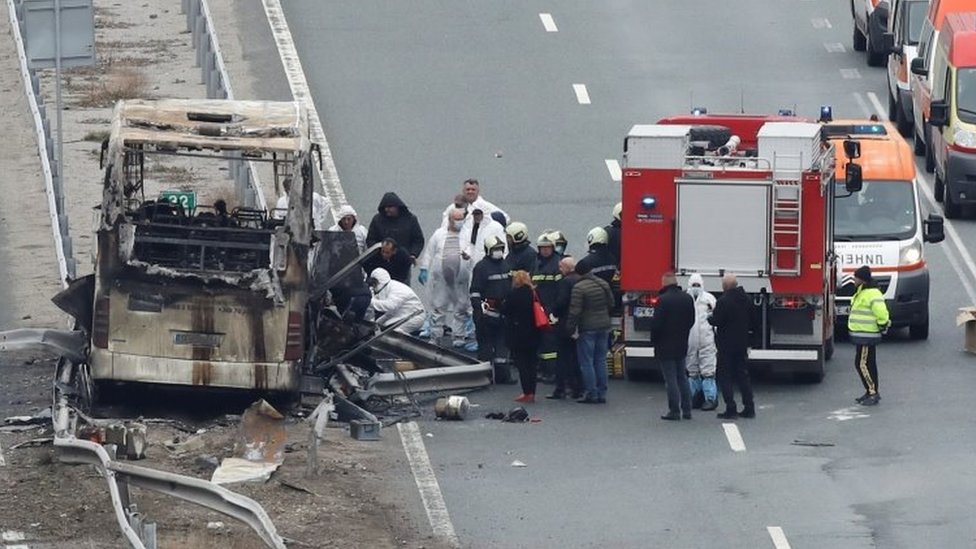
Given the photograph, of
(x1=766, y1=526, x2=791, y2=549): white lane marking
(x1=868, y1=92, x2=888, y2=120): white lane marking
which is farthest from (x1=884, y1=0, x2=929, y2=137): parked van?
(x1=766, y1=526, x2=791, y2=549): white lane marking

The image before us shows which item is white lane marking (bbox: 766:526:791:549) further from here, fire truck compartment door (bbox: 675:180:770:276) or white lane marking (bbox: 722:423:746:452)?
fire truck compartment door (bbox: 675:180:770:276)

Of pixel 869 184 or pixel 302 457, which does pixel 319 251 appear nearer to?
pixel 302 457

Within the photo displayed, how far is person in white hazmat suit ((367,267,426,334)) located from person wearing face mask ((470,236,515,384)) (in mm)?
616

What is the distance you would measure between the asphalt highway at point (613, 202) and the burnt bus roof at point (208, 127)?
2.94m

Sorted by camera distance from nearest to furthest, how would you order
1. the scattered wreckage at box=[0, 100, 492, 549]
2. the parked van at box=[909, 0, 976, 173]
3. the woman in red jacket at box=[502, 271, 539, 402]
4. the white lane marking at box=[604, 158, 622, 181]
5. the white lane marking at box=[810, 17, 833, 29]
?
the scattered wreckage at box=[0, 100, 492, 549] → the woman in red jacket at box=[502, 271, 539, 402] → the white lane marking at box=[604, 158, 622, 181] → the parked van at box=[909, 0, 976, 173] → the white lane marking at box=[810, 17, 833, 29]

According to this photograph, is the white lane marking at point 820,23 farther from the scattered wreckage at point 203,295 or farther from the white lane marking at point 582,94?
the scattered wreckage at point 203,295

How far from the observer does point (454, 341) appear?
92.9 feet

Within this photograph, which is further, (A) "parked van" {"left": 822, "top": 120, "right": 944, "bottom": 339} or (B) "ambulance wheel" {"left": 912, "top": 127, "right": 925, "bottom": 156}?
(B) "ambulance wheel" {"left": 912, "top": 127, "right": 925, "bottom": 156}

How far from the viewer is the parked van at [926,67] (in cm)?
3641

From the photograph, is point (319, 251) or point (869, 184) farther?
point (869, 184)

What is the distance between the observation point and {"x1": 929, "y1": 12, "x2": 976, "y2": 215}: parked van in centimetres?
3456

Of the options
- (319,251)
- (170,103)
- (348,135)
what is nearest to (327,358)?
(319,251)

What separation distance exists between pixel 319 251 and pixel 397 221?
2811 millimetres

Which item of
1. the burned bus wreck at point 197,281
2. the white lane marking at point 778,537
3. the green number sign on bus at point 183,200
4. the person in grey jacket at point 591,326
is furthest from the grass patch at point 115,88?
the white lane marking at point 778,537
